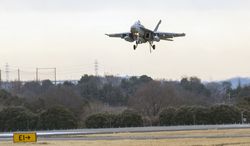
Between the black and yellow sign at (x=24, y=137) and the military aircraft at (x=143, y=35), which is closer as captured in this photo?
the military aircraft at (x=143, y=35)

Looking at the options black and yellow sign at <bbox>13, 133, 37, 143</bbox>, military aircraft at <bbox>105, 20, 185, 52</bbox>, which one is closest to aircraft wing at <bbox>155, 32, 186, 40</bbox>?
military aircraft at <bbox>105, 20, 185, 52</bbox>

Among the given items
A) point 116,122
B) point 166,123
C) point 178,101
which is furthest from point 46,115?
point 178,101

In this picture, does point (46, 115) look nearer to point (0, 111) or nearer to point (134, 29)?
point (0, 111)

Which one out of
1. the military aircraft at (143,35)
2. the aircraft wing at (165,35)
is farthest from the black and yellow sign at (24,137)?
the aircraft wing at (165,35)

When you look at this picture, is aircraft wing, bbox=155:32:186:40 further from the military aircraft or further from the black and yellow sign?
the black and yellow sign

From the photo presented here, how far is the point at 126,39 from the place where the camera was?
181 ft

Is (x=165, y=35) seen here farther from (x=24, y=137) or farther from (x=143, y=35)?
(x=24, y=137)

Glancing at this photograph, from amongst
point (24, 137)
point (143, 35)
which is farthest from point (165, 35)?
point (24, 137)

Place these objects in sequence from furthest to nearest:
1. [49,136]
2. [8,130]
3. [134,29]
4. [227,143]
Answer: [8,130]
[49,136]
[227,143]
[134,29]

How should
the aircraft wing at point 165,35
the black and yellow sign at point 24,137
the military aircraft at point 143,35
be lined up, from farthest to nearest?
1. the black and yellow sign at point 24,137
2. the aircraft wing at point 165,35
3. the military aircraft at point 143,35

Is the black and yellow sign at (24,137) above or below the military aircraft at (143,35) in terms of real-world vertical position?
below

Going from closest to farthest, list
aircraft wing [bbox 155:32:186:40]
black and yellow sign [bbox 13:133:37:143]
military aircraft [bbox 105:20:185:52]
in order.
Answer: military aircraft [bbox 105:20:185:52], aircraft wing [bbox 155:32:186:40], black and yellow sign [bbox 13:133:37:143]

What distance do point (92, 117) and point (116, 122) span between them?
459 cm

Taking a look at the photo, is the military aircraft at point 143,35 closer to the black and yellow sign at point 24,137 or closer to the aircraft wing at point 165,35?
the aircraft wing at point 165,35
